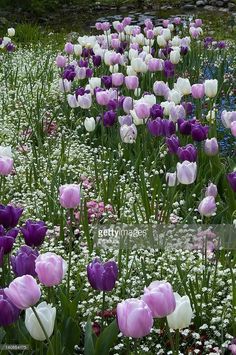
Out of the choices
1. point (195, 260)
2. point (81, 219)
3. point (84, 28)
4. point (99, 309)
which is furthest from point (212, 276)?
point (84, 28)

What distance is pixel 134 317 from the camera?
1.82 metres

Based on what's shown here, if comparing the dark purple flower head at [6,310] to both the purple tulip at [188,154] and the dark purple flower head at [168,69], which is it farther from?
the dark purple flower head at [168,69]

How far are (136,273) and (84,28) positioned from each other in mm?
11776

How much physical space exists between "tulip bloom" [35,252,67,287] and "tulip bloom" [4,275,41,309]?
0.42 feet

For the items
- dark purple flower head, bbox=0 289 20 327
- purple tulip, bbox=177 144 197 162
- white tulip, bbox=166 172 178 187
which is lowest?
white tulip, bbox=166 172 178 187

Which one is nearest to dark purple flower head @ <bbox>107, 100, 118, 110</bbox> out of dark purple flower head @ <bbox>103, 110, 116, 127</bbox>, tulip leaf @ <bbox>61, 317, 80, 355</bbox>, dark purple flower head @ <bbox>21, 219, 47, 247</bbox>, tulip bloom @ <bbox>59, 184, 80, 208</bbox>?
dark purple flower head @ <bbox>103, 110, 116, 127</bbox>

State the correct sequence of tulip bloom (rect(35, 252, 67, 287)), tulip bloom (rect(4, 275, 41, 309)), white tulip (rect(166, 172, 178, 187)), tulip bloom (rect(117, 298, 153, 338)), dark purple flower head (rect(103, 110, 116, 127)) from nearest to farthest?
tulip bloom (rect(117, 298, 153, 338)) < tulip bloom (rect(4, 275, 41, 309)) < tulip bloom (rect(35, 252, 67, 287)) < white tulip (rect(166, 172, 178, 187)) < dark purple flower head (rect(103, 110, 116, 127))

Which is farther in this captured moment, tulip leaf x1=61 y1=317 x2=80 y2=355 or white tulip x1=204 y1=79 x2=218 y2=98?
white tulip x1=204 y1=79 x2=218 y2=98

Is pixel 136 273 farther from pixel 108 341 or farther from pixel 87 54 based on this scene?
pixel 87 54

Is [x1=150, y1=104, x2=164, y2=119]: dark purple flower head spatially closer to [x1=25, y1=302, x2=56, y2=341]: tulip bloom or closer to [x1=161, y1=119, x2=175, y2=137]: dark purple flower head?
[x1=161, y1=119, x2=175, y2=137]: dark purple flower head

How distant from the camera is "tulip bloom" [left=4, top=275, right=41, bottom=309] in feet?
6.42

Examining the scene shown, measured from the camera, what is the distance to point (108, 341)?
2305 millimetres

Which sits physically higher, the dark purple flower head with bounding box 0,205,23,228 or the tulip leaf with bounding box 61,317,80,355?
the dark purple flower head with bounding box 0,205,23,228

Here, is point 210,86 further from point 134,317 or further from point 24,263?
point 134,317
